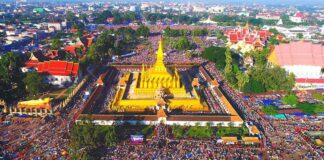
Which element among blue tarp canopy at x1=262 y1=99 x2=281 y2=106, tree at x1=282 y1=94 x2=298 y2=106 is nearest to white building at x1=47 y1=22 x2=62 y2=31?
blue tarp canopy at x1=262 y1=99 x2=281 y2=106

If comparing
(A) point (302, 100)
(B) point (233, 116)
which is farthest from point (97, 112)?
(A) point (302, 100)

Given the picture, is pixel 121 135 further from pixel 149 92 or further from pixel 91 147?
pixel 149 92

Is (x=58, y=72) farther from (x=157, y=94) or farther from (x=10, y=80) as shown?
(x=157, y=94)

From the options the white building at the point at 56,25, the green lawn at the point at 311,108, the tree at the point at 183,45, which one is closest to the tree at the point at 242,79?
the green lawn at the point at 311,108

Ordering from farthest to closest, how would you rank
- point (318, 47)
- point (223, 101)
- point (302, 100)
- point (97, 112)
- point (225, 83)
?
point (318, 47)
point (225, 83)
point (302, 100)
point (223, 101)
point (97, 112)

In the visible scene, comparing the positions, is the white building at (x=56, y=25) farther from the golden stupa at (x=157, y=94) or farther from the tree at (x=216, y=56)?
the golden stupa at (x=157, y=94)

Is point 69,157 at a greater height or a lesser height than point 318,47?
lesser

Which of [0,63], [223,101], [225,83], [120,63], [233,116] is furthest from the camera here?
[120,63]
